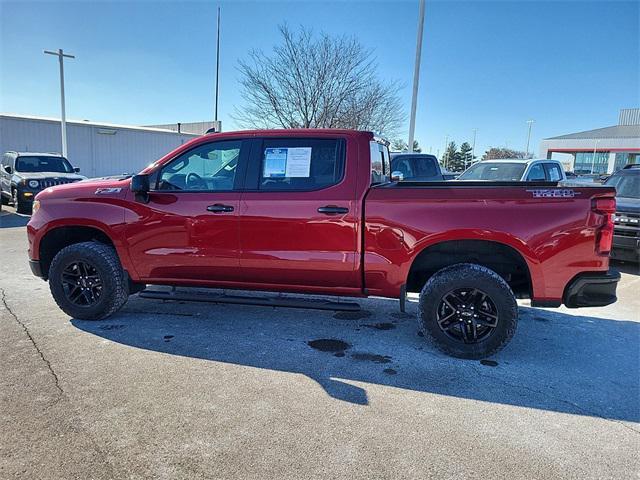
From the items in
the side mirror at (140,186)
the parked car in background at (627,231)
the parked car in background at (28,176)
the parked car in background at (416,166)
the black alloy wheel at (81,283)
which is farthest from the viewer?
the parked car in background at (28,176)

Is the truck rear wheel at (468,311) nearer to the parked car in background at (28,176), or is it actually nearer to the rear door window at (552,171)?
the rear door window at (552,171)

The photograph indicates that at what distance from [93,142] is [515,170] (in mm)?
24151

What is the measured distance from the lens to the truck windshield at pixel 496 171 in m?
10.0

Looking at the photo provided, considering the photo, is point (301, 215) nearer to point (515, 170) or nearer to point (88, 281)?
point (88, 281)

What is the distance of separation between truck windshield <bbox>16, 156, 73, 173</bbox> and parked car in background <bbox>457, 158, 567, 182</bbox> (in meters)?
12.6

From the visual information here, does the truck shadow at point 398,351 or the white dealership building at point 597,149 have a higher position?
the white dealership building at point 597,149

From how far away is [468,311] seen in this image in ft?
12.6

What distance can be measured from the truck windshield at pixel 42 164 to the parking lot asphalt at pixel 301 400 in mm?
10862

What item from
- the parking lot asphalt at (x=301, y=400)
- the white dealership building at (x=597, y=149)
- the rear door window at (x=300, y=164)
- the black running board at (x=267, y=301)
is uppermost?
the white dealership building at (x=597, y=149)

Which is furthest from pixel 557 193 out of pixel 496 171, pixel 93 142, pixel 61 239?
pixel 93 142

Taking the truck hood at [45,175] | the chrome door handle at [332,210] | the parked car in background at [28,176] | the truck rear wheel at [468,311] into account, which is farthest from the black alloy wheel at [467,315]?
the truck hood at [45,175]

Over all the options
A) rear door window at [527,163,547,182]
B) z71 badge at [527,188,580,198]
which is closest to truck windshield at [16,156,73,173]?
rear door window at [527,163,547,182]

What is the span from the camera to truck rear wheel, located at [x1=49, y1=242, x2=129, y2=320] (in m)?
4.46

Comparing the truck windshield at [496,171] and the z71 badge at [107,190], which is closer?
the z71 badge at [107,190]
